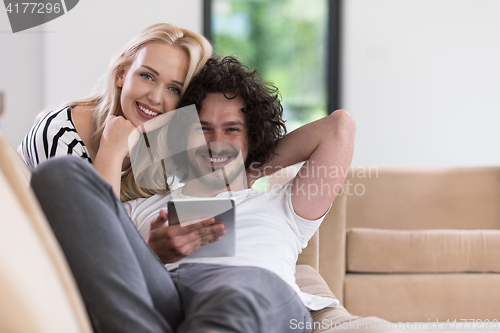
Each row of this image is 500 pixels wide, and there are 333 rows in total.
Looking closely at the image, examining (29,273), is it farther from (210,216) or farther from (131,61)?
(131,61)

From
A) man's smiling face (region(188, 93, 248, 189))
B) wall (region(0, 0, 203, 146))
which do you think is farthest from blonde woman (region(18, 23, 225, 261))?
wall (region(0, 0, 203, 146))

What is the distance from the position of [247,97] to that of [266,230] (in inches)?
17.6

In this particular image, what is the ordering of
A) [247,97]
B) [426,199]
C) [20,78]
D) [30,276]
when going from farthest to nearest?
[20,78]
[426,199]
[247,97]
[30,276]

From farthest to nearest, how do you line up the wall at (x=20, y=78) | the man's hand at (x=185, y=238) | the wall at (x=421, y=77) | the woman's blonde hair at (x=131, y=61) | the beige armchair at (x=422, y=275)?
the wall at (x=421, y=77), the wall at (x=20, y=78), the beige armchair at (x=422, y=275), the woman's blonde hair at (x=131, y=61), the man's hand at (x=185, y=238)

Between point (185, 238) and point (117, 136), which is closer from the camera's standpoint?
point (185, 238)

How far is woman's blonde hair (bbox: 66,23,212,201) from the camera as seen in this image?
4.38 feet

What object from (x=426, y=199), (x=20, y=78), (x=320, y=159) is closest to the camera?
(x=320, y=159)

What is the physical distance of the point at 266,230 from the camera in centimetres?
116

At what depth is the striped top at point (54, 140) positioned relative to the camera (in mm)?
1237

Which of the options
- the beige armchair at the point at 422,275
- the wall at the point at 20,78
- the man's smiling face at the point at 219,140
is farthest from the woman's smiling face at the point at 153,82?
the wall at the point at 20,78

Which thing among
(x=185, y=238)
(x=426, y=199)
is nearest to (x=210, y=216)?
(x=185, y=238)

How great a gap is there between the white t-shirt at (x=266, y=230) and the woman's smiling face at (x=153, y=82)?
10.9 inches

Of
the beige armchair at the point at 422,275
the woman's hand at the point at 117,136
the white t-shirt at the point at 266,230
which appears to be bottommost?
the beige armchair at the point at 422,275

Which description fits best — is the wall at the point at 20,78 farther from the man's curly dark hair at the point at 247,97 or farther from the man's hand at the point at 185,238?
the man's hand at the point at 185,238
